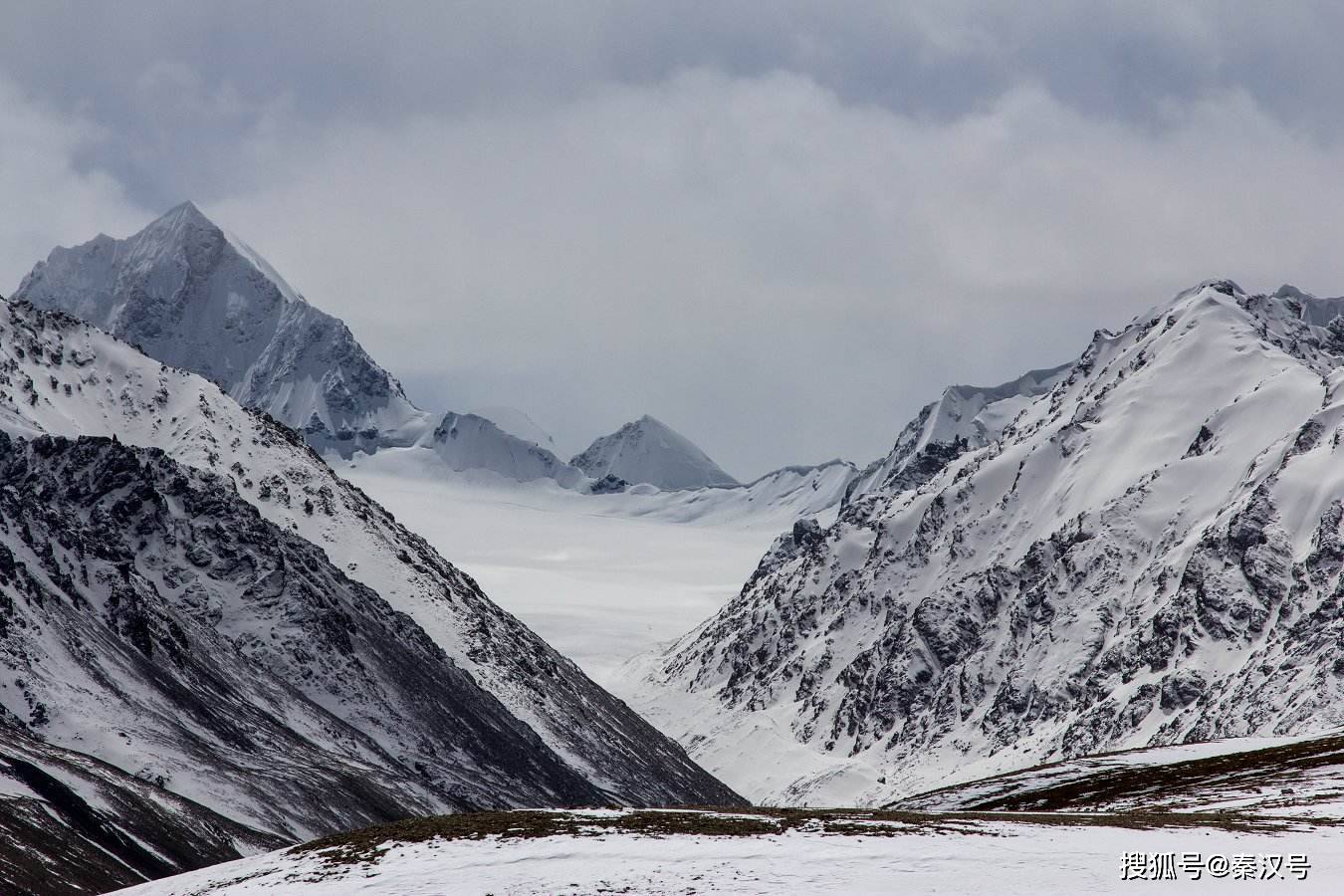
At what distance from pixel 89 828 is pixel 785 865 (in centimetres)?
10026

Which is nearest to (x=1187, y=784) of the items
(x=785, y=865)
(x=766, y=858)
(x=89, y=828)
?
(x=766, y=858)

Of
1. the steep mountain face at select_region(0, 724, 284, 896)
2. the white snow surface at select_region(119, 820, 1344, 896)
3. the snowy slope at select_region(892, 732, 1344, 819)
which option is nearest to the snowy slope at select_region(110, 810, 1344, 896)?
the white snow surface at select_region(119, 820, 1344, 896)

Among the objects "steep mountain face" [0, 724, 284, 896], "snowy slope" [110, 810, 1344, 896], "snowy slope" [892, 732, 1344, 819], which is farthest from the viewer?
"steep mountain face" [0, 724, 284, 896]

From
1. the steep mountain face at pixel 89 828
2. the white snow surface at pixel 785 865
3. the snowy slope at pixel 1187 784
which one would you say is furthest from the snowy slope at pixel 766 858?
the steep mountain face at pixel 89 828

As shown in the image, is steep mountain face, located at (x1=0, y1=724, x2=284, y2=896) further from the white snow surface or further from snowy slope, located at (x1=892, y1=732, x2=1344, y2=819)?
the white snow surface

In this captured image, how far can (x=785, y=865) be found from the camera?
45844 millimetres

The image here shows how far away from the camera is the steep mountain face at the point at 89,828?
4323 inches

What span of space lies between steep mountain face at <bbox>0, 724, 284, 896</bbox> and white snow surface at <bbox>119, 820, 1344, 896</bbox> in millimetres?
63359

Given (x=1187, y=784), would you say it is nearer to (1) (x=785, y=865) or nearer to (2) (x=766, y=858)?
(2) (x=766, y=858)

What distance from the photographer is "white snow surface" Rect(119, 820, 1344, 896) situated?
4391cm

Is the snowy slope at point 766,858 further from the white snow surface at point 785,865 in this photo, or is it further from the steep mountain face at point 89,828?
the steep mountain face at point 89,828

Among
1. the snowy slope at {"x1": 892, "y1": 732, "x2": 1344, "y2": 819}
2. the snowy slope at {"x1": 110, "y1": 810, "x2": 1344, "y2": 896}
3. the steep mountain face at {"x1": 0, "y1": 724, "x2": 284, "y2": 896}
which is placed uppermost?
the snowy slope at {"x1": 892, "y1": 732, "x2": 1344, "y2": 819}

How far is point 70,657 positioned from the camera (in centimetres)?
19000

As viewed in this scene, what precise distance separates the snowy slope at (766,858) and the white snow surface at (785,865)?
0.06m
